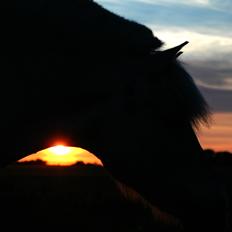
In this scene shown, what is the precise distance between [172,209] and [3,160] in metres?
0.91

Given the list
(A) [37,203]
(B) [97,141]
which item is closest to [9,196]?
(A) [37,203]

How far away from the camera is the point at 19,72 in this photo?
10.2ft

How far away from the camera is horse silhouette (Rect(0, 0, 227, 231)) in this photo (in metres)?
3.12

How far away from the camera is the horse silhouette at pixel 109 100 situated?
3115mm

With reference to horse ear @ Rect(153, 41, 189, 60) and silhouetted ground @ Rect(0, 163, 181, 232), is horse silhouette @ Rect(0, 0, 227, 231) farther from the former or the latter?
silhouetted ground @ Rect(0, 163, 181, 232)

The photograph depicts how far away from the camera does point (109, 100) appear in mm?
3232

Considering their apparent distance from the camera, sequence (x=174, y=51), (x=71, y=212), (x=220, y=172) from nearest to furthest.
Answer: (x=174, y=51), (x=220, y=172), (x=71, y=212)

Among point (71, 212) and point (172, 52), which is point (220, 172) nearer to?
point (172, 52)

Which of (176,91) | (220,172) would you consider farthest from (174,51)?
(220,172)

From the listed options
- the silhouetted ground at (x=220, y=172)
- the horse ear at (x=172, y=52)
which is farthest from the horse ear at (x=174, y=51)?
the silhouetted ground at (x=220, y=172)

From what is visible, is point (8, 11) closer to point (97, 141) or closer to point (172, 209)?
point (97, 141)

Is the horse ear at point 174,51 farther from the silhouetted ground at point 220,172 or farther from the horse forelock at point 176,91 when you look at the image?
the silhouetted ground at point 220,172

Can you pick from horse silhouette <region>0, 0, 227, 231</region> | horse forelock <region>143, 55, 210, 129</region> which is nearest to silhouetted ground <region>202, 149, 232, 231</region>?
horse silhouette <region>0, 0, 227, 231</region>

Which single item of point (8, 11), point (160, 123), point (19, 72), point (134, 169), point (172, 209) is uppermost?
point (8, 11)
